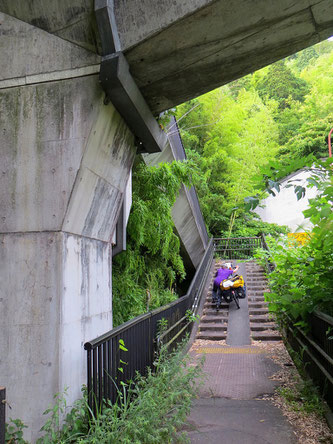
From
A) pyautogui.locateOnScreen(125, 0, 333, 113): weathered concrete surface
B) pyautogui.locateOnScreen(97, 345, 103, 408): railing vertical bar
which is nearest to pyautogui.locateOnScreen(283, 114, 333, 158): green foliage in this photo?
pyautogui.locateOnScreen(125, 0, 333, 113): weathered concrete surface

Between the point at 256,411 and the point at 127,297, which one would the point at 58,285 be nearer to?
the point at 256,411

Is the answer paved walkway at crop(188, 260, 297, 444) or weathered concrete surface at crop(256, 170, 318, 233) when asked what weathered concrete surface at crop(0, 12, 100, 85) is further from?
weathered concrete surface at crop(256, 170, 318, 233)

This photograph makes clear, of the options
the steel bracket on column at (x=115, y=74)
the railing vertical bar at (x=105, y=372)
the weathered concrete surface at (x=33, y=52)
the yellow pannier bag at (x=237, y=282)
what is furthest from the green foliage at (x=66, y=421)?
the yellow pannier bag at (x=237, y=282)

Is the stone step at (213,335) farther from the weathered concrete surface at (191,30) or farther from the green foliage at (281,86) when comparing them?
the green foliage at (281,86)

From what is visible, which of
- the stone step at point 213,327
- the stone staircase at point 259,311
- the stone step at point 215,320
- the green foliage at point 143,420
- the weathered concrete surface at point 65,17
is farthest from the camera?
the stone step at point 215,320

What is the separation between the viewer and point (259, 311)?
9.03 m

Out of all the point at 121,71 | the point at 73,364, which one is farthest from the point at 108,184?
the point at 73,364

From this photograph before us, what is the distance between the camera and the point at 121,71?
323 cm

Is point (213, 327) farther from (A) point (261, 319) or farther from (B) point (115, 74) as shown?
(B) point (115, 74)

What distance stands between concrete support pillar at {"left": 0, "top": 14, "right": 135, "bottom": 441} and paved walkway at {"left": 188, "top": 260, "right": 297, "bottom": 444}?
4.42 ft

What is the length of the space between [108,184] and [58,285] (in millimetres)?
1184

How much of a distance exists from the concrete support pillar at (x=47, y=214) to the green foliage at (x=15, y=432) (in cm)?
5

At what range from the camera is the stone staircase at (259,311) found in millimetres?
7559

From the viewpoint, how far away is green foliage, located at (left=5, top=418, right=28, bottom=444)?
9.37 feet
